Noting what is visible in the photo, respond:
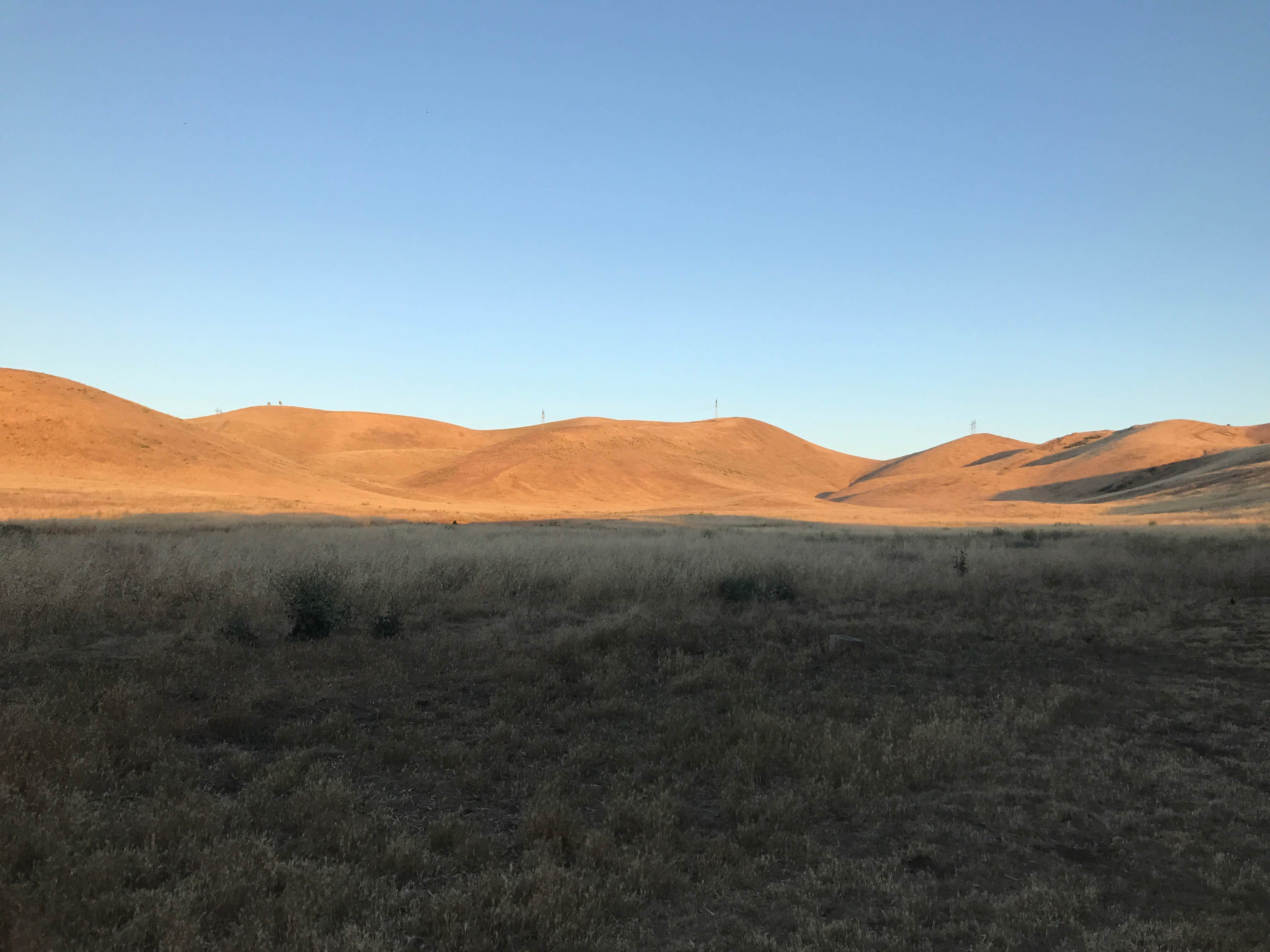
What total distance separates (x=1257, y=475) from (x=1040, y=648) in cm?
5862

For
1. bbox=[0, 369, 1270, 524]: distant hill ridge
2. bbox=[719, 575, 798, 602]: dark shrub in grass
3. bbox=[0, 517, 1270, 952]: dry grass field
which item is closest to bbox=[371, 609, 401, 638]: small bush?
bbox=[0, 517, 1270, 952]: dry grass field

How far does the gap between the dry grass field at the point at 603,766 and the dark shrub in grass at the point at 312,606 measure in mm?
53

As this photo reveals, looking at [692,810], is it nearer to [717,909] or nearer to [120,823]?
[717,909]

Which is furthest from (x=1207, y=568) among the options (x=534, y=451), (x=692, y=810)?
(x=534, y=451)

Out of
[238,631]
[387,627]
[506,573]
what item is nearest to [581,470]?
[506,573]

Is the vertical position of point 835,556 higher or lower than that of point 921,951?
higher

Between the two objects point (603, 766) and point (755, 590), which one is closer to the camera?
point (603, 766)

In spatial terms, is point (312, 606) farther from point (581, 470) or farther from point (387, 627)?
point (581, 470)

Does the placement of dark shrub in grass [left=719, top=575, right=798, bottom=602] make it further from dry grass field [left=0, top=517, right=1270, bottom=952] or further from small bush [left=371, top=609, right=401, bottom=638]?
small bush [left=371, top=609, right=401, bottom=638]

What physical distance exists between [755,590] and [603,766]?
6708 mm

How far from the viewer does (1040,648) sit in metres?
10.6

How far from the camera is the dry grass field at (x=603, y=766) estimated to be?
4.25 metres

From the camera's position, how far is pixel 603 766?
6344 mm

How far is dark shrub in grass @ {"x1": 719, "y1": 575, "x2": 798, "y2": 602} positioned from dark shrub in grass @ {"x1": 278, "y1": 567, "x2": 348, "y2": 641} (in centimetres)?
578
